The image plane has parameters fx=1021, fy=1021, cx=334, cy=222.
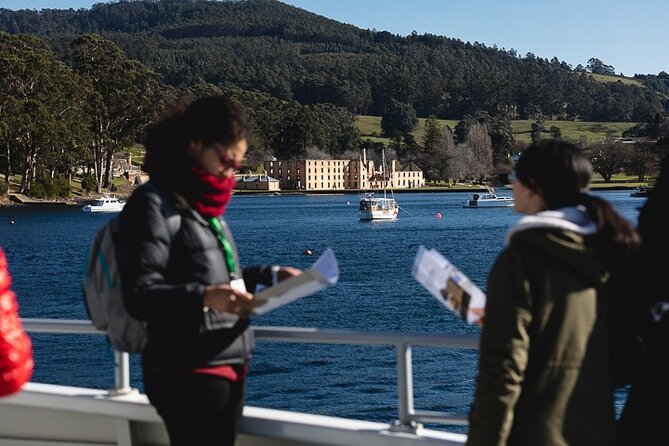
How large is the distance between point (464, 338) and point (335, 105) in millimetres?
176943

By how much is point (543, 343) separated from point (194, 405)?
0.90 m

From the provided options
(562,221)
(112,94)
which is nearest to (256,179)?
(112,94)

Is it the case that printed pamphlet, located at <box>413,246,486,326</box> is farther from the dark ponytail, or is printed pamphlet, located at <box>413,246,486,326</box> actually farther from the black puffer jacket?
the black puffer jacket

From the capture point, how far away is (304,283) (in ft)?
A: 7.97

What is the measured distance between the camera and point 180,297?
8.10 ft

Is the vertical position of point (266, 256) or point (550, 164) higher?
point (550, 164)

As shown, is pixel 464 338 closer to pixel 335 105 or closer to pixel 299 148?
pixel 299 148

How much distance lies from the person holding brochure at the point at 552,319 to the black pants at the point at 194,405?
2.26ft

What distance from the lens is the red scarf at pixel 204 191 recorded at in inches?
103

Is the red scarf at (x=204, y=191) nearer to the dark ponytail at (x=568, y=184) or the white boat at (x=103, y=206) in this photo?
the dark ponytail at (x=568, y=184)

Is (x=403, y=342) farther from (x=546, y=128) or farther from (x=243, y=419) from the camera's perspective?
(x=546, y=128)

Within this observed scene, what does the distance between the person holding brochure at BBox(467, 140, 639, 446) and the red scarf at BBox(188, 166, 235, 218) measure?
76 centimetres

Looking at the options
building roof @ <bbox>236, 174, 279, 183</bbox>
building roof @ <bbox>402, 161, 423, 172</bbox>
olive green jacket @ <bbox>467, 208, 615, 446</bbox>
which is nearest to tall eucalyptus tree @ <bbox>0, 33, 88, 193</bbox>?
building roof @ <bbox>236, 174, 279, 183</bbox>

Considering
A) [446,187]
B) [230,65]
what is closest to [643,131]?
[446,187]
